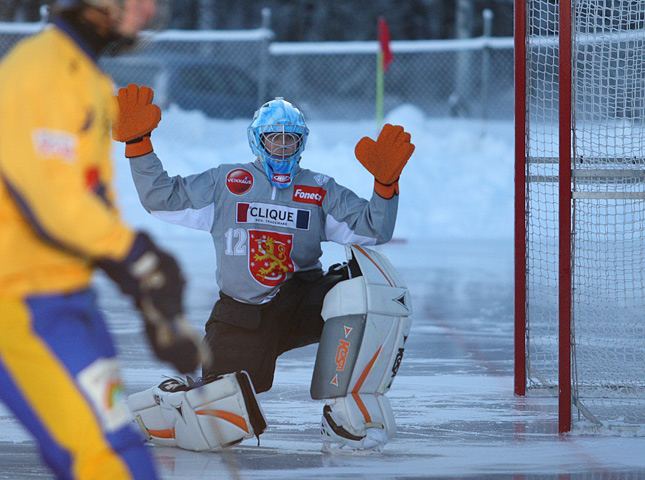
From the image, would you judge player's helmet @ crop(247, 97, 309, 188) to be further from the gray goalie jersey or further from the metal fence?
the metal fence

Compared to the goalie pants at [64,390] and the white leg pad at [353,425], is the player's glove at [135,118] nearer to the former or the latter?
the white leg pad at [353,425]

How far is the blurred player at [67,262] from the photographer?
5.66ft

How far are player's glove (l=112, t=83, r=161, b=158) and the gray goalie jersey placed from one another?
0.08m

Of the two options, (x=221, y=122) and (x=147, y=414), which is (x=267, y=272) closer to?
(x=147, y=414)

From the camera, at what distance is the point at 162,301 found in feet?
6.09

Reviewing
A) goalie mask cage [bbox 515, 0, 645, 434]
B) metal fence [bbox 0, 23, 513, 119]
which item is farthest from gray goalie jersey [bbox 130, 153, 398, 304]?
metal fence [bbox 0, 23, 513, 119]

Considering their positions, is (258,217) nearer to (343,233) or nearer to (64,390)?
(343,233)

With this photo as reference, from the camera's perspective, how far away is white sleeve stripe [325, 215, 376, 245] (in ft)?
12.0

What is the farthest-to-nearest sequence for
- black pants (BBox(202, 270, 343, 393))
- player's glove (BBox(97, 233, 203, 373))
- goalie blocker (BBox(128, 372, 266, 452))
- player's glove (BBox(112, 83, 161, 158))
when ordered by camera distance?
black pants (BBox(202, 270, 343, 393)) → player's glove (BBox(112, 83, 161, 158)) → goalie blocker (BBox(128, 372, 266, 452)) → player's glove (BBox(97, 233, 203, 373))

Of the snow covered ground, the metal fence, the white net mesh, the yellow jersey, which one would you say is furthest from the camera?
the metal fence

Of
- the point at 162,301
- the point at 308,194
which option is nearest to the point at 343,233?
the point at 308,194

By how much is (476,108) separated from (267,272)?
51.2 ft

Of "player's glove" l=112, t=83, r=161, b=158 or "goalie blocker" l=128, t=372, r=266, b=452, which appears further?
"player's glove" l=112, t=83, r=161, b=158

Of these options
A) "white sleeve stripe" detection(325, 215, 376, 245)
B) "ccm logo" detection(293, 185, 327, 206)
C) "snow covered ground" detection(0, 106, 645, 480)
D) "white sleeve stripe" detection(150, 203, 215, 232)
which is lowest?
"snow covered ground" detection(0, 106, 645, 480)
